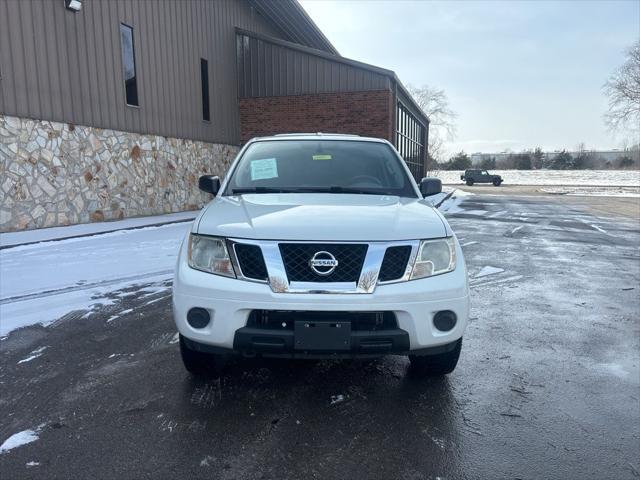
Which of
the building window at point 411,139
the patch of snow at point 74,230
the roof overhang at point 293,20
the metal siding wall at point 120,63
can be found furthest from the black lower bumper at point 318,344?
the roof overhang at point 293,20

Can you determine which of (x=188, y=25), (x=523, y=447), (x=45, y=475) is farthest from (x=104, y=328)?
(x=188, y=25)

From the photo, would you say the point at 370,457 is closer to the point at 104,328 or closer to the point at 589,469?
the point at 589,469

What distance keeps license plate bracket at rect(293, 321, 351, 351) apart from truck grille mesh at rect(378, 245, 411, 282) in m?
0.35

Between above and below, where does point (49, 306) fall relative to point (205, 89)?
below

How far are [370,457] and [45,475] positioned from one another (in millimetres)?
1541

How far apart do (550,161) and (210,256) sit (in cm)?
8515

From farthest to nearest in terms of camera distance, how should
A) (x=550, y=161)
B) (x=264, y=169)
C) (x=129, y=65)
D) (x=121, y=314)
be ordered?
(x=550, y=161)
(x=129, y=65)
(x=121, y=314)
(x=264, y=169)

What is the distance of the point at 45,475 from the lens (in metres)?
2.16

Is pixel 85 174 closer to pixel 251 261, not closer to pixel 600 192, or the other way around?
pixel 251 261

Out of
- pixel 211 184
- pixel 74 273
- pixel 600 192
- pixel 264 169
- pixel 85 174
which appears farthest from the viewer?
pixel 600 192

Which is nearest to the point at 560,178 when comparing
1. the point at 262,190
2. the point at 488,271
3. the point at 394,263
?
the point at 488,271

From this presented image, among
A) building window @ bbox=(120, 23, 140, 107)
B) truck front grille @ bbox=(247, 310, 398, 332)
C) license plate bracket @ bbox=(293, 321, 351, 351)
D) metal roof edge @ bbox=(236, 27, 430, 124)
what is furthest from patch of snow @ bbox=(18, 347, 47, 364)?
metal roof edge @ bbox=(236, 27, 430, 124)

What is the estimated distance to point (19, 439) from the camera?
2445 mm

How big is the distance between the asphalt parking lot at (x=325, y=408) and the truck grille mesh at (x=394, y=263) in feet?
2.75
